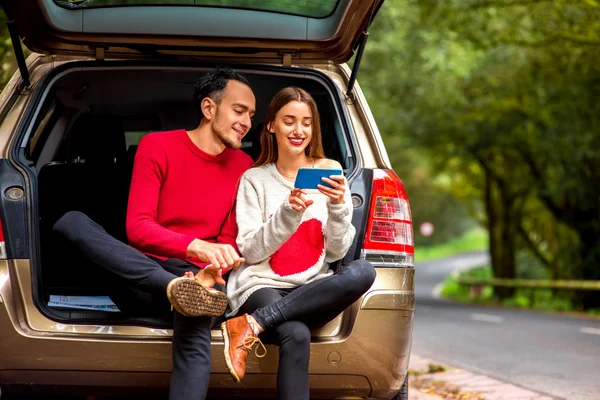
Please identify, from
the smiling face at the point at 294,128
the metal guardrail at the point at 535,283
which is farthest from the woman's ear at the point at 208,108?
the metal guardrail at the point at 535,283

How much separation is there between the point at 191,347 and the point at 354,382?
68 cm

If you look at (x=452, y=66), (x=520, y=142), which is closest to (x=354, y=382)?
(x=452, y=66)

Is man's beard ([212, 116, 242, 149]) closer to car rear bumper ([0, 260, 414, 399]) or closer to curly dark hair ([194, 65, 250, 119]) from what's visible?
curly dark hair ([194, 65, 250, 119])

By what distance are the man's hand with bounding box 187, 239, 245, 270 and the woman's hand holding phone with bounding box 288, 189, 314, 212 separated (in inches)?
11.5

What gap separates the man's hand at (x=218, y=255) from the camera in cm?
354

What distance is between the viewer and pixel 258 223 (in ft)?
12.5

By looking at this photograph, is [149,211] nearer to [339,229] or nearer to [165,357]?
[165,357]

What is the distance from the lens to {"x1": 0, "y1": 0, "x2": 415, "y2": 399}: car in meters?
3.53

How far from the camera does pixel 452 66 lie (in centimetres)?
Result: 2203

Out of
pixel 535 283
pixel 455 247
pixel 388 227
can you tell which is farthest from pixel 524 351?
pixel 455 247

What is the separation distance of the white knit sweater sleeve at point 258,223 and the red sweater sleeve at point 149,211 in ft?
0.76

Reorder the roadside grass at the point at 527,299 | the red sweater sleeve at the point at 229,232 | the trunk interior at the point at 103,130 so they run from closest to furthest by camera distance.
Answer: the red sweater sleeve at the point at 229,232 → the trunk interior at the point at 103,130 → the roadside grass at the point at 527,299

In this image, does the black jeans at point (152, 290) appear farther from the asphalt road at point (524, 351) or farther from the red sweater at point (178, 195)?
the asphalt road at point (524, 351)

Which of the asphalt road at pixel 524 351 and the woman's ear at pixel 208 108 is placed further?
the asphalt road at pixel 524 351
